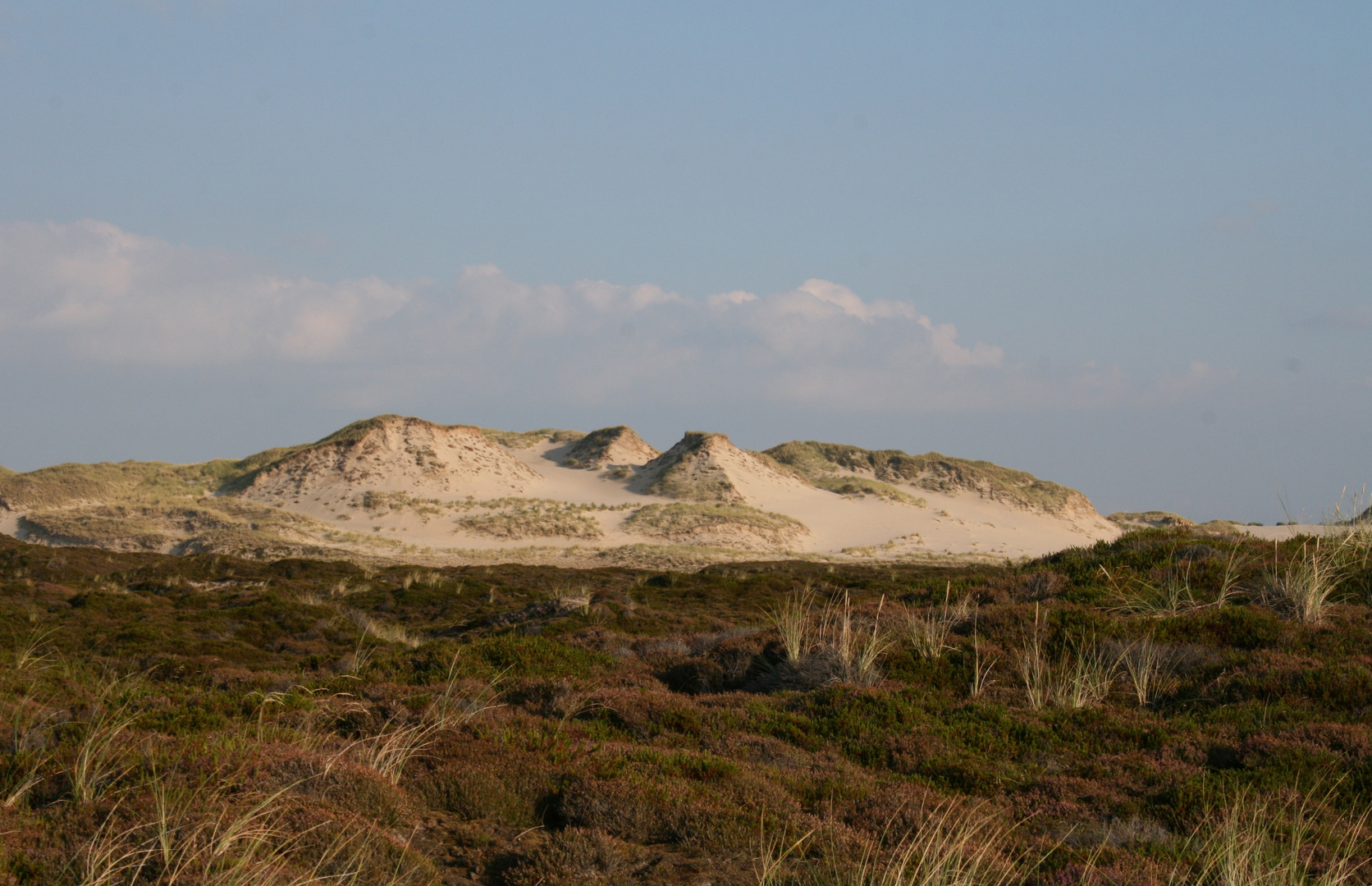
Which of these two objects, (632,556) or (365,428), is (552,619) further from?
(365,428)

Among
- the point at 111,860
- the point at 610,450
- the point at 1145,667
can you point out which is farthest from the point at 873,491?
the point at 111,860

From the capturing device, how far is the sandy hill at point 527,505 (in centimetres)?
4725

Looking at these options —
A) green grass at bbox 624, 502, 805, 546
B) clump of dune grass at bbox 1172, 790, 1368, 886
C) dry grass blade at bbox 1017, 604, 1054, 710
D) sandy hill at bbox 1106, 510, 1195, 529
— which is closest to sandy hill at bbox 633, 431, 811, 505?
green grass at bbox 624, 502, 805, 546

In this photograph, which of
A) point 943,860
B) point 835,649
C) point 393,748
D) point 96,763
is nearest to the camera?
point 943,860

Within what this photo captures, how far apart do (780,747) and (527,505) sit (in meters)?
51.0

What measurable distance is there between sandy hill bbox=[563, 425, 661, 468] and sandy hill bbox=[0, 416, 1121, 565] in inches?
7.8

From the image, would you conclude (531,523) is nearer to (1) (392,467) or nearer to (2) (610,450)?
(1) (392,467)

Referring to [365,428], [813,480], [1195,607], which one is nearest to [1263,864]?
[1195,607]

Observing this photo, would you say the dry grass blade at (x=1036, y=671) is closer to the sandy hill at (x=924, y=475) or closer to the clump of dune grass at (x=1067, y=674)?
the clump of dune grass at (x=1067, y=674)

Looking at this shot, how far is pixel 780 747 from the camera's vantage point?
22.9ft

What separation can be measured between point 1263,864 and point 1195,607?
710cm

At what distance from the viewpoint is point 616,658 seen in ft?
39.2

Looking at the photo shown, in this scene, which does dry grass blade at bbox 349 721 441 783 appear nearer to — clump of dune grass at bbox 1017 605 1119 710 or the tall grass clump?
the tall grass clump

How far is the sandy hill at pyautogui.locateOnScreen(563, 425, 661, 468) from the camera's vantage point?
74.0 meters
